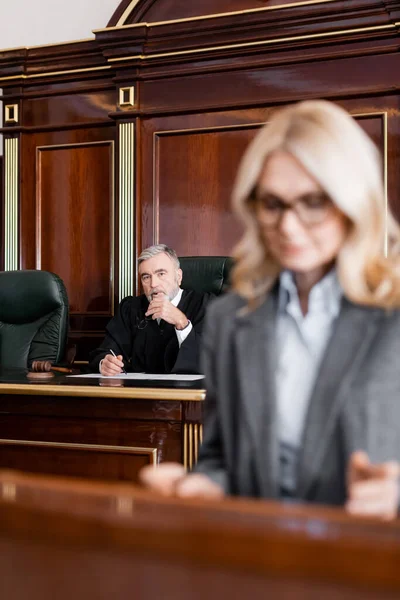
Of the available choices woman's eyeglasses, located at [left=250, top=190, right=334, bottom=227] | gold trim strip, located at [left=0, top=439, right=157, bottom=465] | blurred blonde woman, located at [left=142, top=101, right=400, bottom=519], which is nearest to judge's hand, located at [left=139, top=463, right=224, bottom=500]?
blurred blonde woman, located at [left=142, top=101, right=400, bottom=519]

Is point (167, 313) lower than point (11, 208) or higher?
lower

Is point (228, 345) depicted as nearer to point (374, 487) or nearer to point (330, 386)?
point (330, 386)

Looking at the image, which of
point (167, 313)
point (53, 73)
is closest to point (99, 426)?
point (167, 313)

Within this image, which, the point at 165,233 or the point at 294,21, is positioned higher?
the point at 294,21

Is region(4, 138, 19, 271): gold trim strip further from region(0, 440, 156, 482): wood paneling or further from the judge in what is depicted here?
region(0, 440, 156, 482): wood paneling

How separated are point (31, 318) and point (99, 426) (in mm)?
1739

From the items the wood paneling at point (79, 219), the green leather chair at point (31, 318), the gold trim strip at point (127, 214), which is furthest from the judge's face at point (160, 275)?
the wood paneling at point (79, 219)

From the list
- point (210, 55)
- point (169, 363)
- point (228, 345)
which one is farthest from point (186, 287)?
point (228, 345)

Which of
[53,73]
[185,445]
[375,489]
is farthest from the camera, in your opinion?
[53,73]

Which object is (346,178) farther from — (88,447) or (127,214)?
(127,214)

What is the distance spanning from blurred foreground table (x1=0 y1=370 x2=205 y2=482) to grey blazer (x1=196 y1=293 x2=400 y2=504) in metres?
1.34

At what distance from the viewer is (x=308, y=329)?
1.21 metres

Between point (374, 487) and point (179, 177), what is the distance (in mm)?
4035

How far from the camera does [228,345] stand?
1.24 meters
